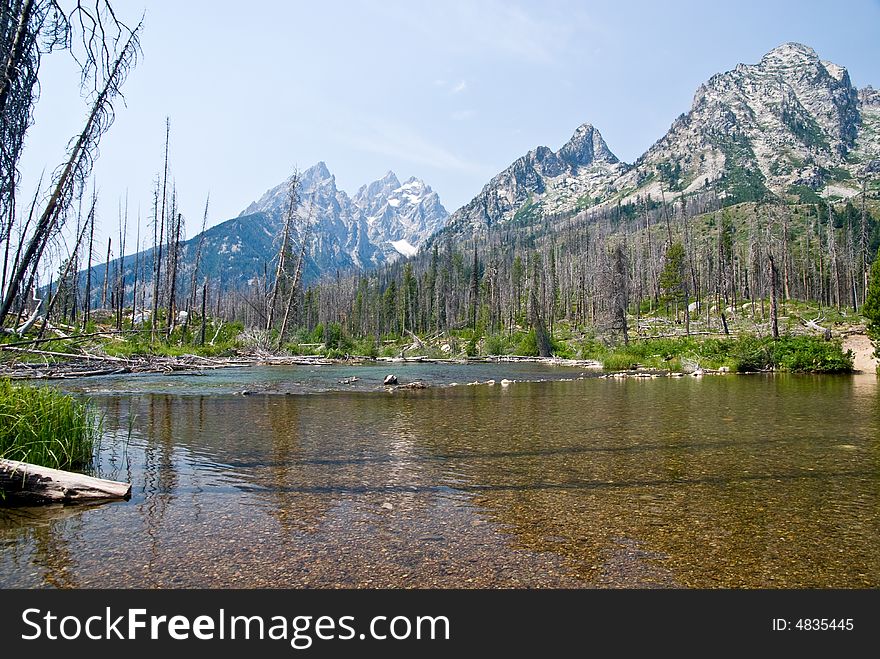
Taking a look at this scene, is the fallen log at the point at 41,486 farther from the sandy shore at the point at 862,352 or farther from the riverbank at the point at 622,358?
the sandy shore at the point at 862,352

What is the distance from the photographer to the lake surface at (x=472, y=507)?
471 centimetres

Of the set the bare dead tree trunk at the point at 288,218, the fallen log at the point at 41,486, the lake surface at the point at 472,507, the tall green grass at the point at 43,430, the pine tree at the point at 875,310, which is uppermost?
the bare dead tree trunk at the point at 288,218

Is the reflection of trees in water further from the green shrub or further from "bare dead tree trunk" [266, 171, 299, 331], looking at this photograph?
the green shrub

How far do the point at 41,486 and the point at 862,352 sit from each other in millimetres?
42821

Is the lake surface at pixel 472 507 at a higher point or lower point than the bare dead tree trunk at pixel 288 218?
lower

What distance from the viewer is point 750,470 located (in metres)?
8.42

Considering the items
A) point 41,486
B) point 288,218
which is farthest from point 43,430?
point 288,218

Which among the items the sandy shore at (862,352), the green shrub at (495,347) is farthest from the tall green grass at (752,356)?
the green shrub at (495,347)

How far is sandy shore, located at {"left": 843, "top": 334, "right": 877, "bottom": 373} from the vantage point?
30391mm

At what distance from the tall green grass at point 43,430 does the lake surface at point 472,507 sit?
61cm

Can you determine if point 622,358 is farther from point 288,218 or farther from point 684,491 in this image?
point 684,491

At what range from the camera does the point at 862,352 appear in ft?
111
